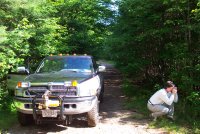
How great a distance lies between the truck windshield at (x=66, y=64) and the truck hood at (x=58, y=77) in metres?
0.46

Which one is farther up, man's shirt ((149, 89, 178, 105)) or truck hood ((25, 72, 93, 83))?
truck hood ((25, 72, 93, 83))

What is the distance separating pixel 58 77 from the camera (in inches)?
324

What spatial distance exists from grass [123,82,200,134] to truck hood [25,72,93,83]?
2.31 m

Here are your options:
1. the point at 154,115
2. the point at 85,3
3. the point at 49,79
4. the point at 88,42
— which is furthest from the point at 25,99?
the point at 85,3

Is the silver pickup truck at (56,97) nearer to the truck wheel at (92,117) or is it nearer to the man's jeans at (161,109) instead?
the truck wheel at (92,117)

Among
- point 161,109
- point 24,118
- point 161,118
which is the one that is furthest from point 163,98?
point 24,118

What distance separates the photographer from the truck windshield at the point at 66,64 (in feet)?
30.5

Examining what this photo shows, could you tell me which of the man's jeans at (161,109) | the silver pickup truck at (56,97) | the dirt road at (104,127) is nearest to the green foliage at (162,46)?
the man's jeans at (161,109)

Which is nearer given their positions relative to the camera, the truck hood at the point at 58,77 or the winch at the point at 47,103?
the winch at the point at 47,103

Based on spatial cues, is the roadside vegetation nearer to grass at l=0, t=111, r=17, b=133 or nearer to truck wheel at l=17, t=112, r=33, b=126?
grass at l=0, t=111, r=17, b=133

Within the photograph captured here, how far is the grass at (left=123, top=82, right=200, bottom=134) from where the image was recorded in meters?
8.28

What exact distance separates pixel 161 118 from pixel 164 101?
1.97 feet

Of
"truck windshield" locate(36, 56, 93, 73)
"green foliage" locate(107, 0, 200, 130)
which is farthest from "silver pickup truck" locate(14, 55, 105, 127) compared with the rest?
"green foliage" locate(107, 0, 200, 130)

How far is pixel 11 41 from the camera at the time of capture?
1001 cm
